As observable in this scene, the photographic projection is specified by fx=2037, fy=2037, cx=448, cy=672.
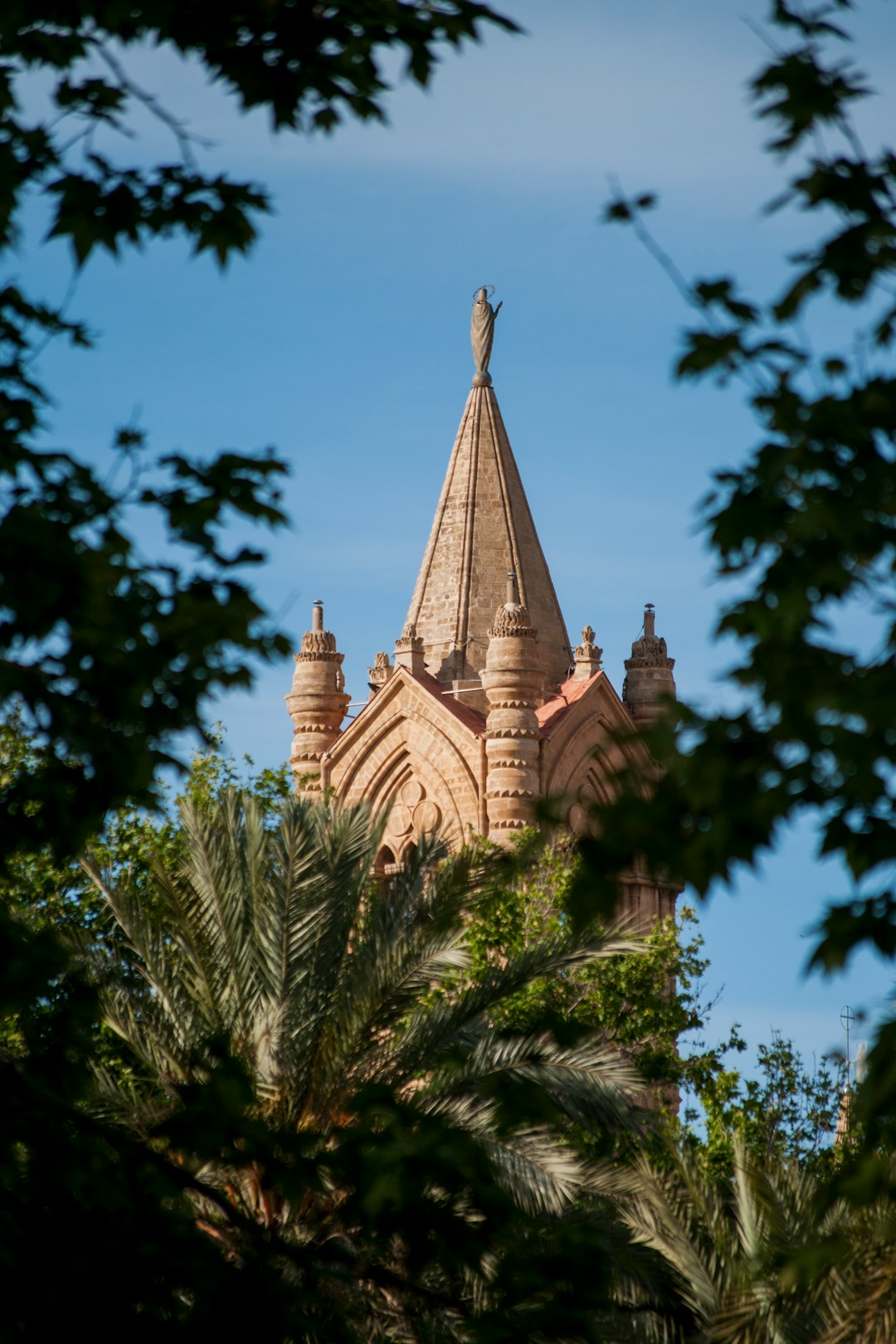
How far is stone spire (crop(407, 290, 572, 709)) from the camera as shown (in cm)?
3879

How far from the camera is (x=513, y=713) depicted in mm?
35844

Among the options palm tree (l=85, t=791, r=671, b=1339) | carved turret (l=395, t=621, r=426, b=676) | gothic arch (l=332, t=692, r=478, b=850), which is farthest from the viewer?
carved turret (l=395, t=621, r=426, b=676)

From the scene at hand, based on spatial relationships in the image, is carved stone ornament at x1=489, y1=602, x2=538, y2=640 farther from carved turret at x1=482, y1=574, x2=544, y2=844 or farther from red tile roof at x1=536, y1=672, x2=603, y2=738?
red tile roof at x1=536, y1=672, x2=603, y2=738

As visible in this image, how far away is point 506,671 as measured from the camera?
3562 centimetres

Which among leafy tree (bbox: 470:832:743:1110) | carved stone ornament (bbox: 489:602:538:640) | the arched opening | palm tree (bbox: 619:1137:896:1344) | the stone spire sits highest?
the stone spire

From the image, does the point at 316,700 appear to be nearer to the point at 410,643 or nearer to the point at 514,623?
the point at 410,643

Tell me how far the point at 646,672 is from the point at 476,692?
3494mm

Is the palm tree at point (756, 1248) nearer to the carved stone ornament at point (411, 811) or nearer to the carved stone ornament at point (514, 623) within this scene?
the carved stone ornament at point (514, 623)

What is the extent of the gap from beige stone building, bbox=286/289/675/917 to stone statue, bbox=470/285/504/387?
70cm

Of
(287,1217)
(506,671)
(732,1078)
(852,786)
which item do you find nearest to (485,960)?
(732,1078)

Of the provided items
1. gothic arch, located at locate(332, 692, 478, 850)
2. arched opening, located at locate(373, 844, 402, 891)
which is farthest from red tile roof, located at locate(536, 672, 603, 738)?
arched opening, located at locate(373, 844, 402, 891)

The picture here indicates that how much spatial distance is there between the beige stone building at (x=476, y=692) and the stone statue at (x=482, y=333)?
70 centimetres

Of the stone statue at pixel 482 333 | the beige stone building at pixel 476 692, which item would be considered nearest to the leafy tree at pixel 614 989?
the beige stone building at pixel 476 692

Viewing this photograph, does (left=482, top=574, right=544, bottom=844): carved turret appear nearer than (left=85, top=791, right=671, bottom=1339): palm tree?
No
